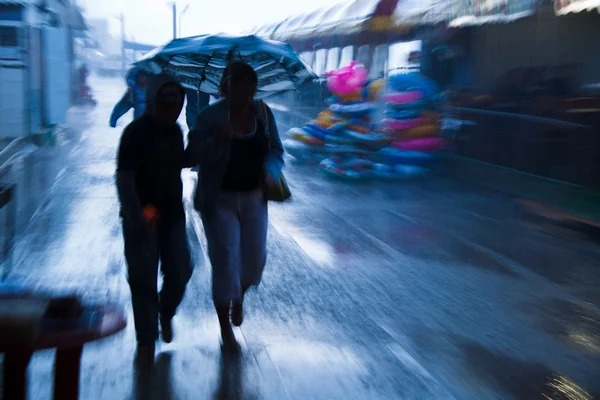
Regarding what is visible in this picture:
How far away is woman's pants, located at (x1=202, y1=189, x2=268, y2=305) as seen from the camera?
5008mm

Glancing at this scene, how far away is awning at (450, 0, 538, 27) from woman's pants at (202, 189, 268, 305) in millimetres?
9648

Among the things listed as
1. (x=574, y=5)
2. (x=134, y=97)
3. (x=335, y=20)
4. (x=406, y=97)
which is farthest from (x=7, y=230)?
(x=335, y=20)

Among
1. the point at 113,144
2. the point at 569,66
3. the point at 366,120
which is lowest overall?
the point at 113,144

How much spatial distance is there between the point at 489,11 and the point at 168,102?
36.5 ft

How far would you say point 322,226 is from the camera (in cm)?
935

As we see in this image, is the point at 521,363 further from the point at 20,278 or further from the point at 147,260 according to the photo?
the point at 20,278

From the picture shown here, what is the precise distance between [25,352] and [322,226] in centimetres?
669

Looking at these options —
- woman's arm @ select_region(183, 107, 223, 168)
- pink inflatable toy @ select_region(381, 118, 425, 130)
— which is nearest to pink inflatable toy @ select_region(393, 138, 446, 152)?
pink inflatable toy @ select_region(381, 118, 425, 130)

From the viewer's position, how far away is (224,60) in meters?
8.25

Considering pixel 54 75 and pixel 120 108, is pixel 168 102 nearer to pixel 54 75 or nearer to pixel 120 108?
pixel 120 108

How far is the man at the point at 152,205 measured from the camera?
4.66 m

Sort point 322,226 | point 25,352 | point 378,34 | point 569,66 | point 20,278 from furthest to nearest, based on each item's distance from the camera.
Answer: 1. point 378,34
2. point 569,66
3. point 322,226
4. point 20,278
5. point 25,352

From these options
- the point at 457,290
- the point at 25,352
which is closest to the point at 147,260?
the point at 25,352

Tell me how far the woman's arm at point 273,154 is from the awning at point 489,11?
30.4 feet
